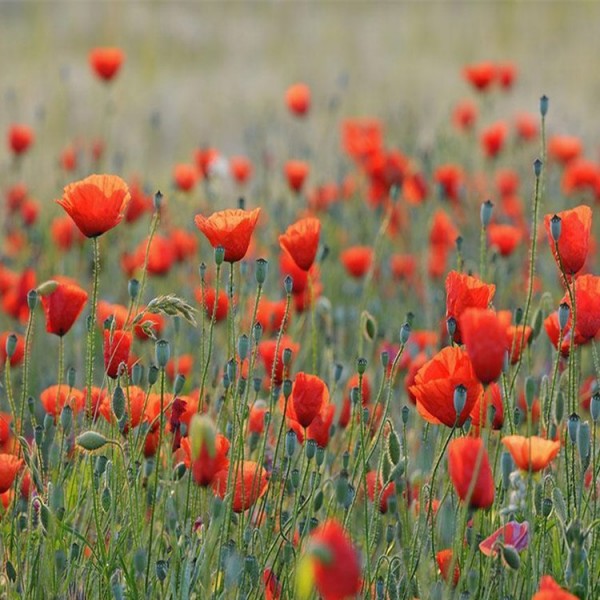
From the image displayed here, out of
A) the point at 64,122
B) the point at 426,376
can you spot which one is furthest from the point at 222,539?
the point at 64,122

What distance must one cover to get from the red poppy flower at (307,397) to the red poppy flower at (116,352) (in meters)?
0.29

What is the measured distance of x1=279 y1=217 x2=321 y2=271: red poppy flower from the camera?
210 centimetres

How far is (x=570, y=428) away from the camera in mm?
1716

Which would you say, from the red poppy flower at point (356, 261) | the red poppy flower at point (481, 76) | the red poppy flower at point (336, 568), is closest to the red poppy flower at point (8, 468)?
the red poppy flower at point (336, 568)

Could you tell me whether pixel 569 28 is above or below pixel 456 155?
above

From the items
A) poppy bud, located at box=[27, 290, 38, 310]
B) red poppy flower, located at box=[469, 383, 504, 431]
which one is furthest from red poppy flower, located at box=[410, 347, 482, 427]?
poppy bud, located at box=[27, 290, 38, 310]

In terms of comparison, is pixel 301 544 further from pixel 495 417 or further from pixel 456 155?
pixel 456 155

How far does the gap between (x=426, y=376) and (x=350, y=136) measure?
10.8ft

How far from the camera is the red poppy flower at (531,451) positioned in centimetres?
160

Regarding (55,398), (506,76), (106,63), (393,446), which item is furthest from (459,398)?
(506,76)

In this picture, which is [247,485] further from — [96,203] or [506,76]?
[506,76]

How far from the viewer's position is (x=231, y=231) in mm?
1863

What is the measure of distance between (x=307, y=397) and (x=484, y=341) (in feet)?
1.57

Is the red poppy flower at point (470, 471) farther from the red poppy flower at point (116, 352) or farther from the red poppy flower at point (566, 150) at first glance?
the red poppy flower at point (566, 150)
